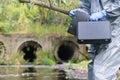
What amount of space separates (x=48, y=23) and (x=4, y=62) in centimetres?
341

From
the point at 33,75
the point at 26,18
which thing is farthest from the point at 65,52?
the point at 33,75

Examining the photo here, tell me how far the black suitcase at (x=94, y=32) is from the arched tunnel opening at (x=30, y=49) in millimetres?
15279

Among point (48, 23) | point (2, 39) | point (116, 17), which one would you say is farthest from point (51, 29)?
point (116, 17)

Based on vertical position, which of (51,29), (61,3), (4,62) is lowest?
(4,62)

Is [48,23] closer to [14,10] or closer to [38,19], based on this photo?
[38,19]

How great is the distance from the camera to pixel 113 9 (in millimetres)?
4426

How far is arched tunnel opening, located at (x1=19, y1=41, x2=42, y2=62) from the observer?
20.0 meters

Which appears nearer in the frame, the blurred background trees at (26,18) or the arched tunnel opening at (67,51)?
the arched tunnel opening at (67,51)

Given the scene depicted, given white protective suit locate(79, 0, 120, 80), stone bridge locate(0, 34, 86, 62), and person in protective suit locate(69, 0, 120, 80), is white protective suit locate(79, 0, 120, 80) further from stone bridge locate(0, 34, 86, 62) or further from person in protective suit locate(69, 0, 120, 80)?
stone bridge locate(0, 34, 86, 62)

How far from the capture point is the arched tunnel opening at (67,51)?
19.6m

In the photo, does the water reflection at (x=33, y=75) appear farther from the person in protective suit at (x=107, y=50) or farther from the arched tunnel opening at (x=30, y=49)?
the person in protective suit at (x=107, y=50)

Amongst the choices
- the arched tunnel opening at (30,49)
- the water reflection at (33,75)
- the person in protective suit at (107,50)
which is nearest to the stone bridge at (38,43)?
the arched tunnel opening at (30,49)

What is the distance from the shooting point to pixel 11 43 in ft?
64.2

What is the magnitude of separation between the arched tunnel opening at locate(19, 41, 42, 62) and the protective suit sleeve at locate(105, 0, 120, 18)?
15195 mm
